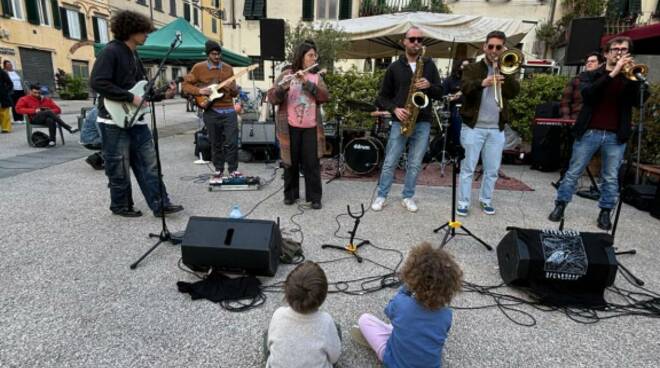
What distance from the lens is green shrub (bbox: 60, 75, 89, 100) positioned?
64.5ft

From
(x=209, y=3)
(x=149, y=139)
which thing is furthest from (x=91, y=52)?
(x=149, y=139)

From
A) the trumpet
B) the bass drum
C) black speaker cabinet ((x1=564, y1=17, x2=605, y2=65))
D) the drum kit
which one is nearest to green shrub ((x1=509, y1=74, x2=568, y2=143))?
black speaker cabinet ((x1=564, y1=17, x2=605, y2=65))

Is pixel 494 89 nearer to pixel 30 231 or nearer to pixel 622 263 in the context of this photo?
pixel 622 263

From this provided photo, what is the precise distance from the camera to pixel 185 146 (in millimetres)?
8102

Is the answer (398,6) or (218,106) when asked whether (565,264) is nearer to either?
(218,106)

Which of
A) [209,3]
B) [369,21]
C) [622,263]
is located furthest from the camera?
[209,3]

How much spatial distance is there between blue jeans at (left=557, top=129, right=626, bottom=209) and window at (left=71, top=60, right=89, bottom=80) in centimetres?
2534

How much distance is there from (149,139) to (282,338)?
9.53ft

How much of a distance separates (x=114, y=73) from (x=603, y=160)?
15.9ft

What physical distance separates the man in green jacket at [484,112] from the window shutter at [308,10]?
15.5m

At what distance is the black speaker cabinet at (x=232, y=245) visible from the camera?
103 inches

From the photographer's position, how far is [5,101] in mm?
8766

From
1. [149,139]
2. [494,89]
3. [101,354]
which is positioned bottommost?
[101,354]

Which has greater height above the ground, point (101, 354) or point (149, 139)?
point (149, 139)
